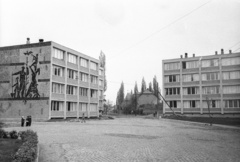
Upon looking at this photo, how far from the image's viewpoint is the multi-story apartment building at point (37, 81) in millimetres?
41188

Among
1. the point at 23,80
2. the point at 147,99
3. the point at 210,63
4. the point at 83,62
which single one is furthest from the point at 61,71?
the point at 147,99

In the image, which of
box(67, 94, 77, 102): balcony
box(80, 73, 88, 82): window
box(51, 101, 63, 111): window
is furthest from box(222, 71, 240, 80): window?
box(51, 101, 63, 111): window

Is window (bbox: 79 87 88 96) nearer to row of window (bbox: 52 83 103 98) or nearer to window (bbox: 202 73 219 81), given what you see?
row of window (bbox: 52 83 103 98)

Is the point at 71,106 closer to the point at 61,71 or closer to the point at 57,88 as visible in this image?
the point at 57,88

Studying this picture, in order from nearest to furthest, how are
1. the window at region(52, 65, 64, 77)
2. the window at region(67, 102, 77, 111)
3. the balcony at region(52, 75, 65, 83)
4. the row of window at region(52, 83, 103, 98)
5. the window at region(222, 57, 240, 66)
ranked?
1. the balcony at region(52, 75, 65, 83)
2. the window at region(52, 65, 64, 77)
3. the row of window at region(52, 83, 103, 98)
4. the window at region(67, 102, 77, 111)
5. the window at region(222, 57, 240, 66)

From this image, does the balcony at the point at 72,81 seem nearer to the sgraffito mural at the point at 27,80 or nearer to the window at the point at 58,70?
the window at the point at 58,70

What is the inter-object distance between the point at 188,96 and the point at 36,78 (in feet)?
110

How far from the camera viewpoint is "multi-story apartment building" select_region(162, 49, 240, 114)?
54.6 m

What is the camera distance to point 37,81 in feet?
138

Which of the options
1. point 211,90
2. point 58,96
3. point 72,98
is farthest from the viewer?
point 211,90

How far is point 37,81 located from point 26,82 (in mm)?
2078

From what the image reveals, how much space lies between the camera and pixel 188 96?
2313 inches

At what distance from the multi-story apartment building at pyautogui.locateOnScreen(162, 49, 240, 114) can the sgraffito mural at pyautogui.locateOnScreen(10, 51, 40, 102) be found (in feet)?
103

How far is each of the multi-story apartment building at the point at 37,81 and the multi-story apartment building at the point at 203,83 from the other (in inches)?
973
